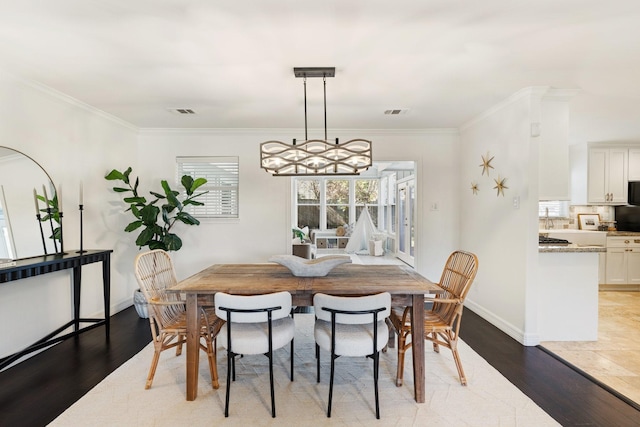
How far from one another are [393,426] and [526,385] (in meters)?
1.19

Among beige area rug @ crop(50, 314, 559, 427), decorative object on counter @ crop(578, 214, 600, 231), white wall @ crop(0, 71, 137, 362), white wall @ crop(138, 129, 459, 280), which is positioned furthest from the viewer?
decorative object on counter @ crop(578, 214, 600, 231)

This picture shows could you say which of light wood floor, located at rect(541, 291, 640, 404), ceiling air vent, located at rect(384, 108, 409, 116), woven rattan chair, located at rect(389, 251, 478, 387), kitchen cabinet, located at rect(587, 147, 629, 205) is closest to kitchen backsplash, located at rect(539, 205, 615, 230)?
kitchen cabinet, located at rect(587, 147, 629, 205)

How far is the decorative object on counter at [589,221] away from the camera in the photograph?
19.0 ft

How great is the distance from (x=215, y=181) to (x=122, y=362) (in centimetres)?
271

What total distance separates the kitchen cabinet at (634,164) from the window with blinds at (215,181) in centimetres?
644

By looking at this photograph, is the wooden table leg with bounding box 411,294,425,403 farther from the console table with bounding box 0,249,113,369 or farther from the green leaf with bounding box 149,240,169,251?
the green leaf with bounding box 149,240,169,251

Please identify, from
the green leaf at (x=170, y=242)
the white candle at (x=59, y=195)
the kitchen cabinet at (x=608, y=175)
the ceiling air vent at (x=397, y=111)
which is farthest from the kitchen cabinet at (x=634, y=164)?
the white candle at (x=59, y=195)

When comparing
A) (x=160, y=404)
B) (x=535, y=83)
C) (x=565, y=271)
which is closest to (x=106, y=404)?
(x=160, y=404)

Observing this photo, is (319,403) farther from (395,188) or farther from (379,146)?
(395,188)

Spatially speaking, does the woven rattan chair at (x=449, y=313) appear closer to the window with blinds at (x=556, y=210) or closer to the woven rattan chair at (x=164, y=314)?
the woven rattan chair at (x=164, y=314)

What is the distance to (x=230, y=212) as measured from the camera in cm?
497

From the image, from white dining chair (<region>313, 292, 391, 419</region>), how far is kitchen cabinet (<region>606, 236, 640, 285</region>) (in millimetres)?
5141

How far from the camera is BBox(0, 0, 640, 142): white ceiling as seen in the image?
1.97 metres

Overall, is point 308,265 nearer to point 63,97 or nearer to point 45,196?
point 45,196
